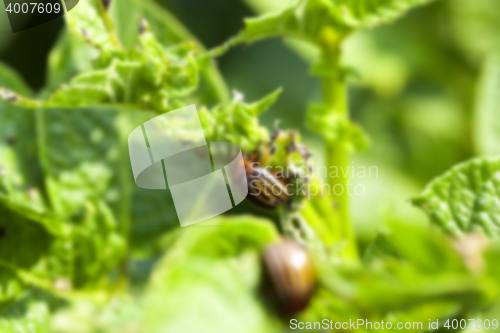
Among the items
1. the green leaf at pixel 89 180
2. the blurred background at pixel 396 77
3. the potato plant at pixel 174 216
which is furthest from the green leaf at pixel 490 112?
the green leaf at pixel 89 180

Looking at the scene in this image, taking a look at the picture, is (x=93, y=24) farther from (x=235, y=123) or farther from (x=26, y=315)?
(x=26, y=315)

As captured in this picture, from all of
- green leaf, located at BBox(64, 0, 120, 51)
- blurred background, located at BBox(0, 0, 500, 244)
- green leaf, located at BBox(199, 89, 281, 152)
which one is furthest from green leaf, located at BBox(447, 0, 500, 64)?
green leaf, located at BBox(64, 0, 120, 51)

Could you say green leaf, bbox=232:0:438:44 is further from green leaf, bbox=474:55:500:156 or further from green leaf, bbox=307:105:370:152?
green leaf, bbox=474:55:500:156

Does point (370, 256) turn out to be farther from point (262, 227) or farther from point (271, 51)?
point (271, 51)

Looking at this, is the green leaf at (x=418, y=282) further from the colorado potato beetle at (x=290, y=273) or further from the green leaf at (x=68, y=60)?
the green leaf at (x=68, y=60)

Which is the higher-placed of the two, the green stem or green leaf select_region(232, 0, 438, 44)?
green leaf select_region(232, 0, 438, 44)

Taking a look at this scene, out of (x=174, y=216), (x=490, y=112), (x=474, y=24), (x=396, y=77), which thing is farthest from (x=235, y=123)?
(x=474, y=24)
